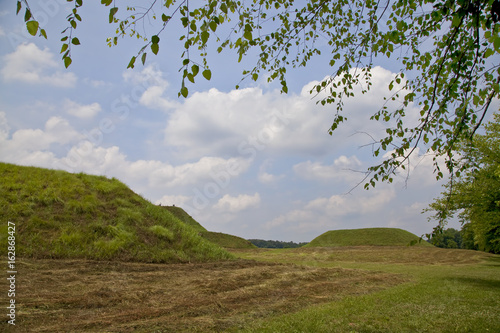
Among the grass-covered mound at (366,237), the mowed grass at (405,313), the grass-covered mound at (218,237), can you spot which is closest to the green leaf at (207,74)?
the mowed grass at (405,313)

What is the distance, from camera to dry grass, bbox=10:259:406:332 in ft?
21.2

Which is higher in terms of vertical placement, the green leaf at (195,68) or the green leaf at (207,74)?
the green leaf at (195,68)

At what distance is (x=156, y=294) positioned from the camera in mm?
9180

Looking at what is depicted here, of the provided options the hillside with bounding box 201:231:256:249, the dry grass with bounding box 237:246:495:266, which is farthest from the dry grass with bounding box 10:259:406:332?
the hillside with bounding box 201:231:256:249

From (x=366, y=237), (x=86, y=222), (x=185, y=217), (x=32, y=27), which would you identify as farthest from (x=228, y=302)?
(x=366, y=237)

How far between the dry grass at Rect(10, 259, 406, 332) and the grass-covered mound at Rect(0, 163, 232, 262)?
4.78 ft

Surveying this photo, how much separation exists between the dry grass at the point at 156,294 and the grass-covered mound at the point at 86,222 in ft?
4.78

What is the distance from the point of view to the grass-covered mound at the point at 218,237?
44.1 m

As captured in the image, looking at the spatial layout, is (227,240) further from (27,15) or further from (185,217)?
(27,15)

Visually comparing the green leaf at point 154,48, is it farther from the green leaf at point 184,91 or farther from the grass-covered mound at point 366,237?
the grass-covered mound at point 366,237

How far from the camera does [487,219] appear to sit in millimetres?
17234

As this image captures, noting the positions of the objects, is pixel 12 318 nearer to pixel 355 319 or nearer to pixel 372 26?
pixel 355 319

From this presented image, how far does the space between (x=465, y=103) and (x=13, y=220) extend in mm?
18353

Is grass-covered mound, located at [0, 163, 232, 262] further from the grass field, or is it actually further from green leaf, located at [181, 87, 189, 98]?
green leaf, located at [181, 87, 189, 98]
